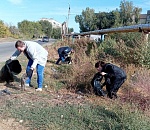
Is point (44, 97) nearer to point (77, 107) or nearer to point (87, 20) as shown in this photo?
point (77, 107)

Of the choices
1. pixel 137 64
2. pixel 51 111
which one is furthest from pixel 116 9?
pixel 51 111

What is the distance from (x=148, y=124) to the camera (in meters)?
3.64

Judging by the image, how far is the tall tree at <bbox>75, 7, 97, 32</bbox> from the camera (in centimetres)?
5941

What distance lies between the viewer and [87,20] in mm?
59875

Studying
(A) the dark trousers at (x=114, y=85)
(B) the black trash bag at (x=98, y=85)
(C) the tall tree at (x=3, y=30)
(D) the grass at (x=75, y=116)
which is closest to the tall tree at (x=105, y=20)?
(C) the tall tree at (x=3, y=30)

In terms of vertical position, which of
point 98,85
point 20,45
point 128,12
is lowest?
point 98,85

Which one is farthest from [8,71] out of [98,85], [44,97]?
[98,85]

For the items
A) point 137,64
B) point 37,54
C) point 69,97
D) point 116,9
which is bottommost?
point 69,97

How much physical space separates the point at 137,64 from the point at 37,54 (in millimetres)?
3613

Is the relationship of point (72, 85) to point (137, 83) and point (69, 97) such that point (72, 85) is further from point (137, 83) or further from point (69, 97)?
point (137, 83)

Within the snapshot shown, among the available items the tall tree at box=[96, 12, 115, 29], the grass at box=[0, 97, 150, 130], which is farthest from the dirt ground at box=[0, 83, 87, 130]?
the tall tree at box=[96, 12, 115, 29]

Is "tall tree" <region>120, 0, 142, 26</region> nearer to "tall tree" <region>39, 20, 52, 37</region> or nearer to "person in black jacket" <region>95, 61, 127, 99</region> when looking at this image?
"person in black jacket" <region>95, 61, 127, 99</region>

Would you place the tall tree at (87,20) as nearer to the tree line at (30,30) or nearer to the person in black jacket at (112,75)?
the tree line at (30,30)

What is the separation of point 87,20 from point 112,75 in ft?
183
